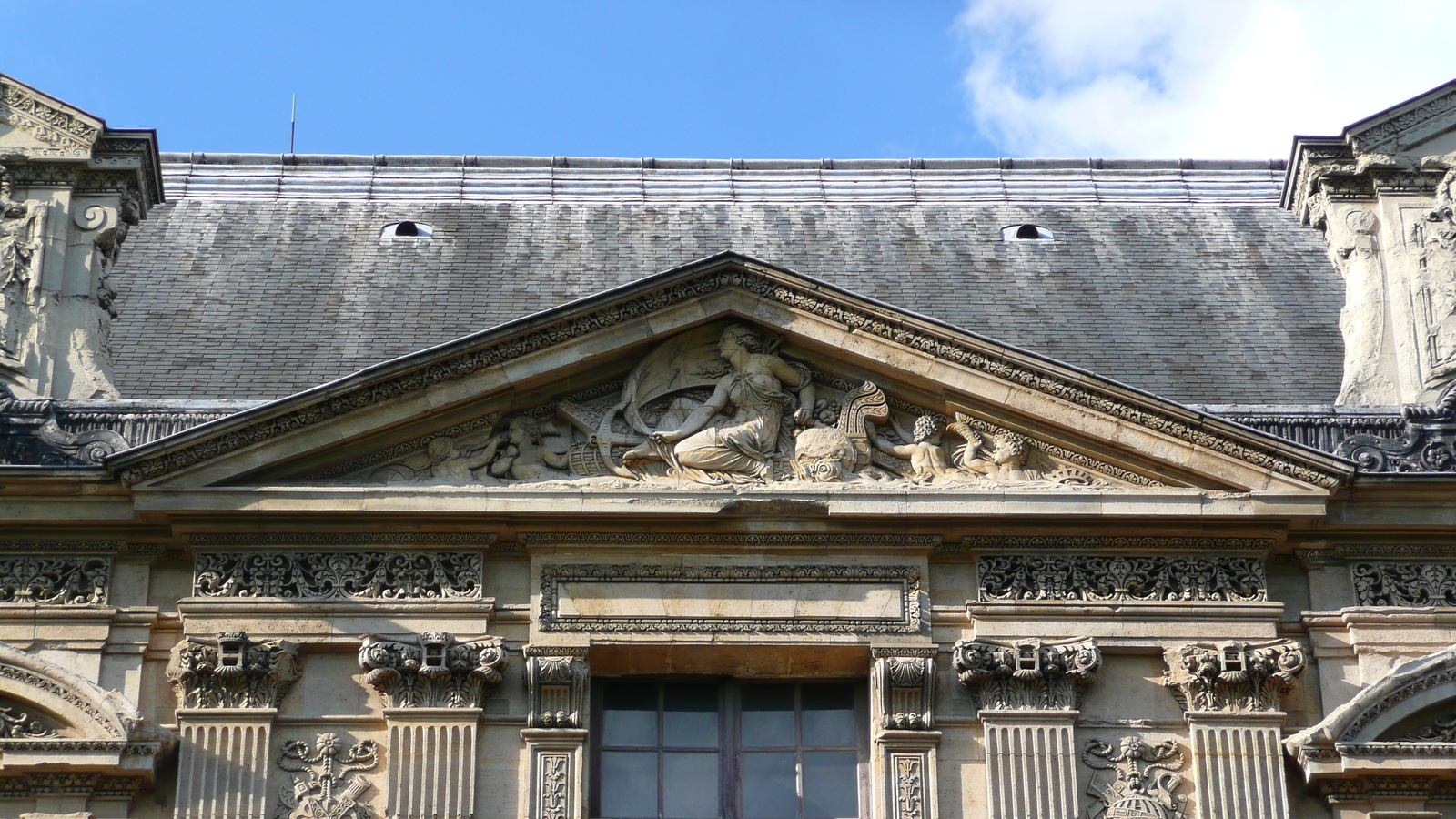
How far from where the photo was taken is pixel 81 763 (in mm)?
14469

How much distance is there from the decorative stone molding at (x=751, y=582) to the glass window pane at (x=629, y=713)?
A: 0.55 metres

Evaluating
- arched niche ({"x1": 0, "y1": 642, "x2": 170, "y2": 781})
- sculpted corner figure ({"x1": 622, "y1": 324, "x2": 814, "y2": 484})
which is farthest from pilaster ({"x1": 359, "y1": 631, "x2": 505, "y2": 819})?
sculpted corner figure ({"x1": 622, "y1": 324, "x2": 814, "y2": 484})

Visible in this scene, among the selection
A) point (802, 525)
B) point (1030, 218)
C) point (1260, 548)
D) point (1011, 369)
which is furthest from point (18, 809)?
point (1030, 218)

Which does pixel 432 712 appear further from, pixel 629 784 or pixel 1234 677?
pixel 1234 677

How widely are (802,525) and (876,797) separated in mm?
1917

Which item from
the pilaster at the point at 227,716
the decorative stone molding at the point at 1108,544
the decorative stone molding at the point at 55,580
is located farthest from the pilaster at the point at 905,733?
the decorative stone molding at the point at 55,580

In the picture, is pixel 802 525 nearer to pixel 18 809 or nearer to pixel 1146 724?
pixel 1146 724

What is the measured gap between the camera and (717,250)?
2108cm

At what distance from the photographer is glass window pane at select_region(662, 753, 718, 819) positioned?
49.8 feet

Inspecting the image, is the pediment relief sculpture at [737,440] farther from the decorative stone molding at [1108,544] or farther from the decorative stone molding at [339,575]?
the decorative stone molding at [339,575]

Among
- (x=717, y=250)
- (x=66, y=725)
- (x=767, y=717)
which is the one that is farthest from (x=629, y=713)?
(x=717, y=250)

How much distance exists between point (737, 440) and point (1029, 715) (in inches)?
109

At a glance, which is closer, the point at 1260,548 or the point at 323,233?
the point at 1260,548

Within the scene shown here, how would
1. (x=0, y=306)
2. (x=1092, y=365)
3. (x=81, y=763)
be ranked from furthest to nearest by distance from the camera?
(x=1092, y=365), (x=0, y=306), (x=81, y=763)
